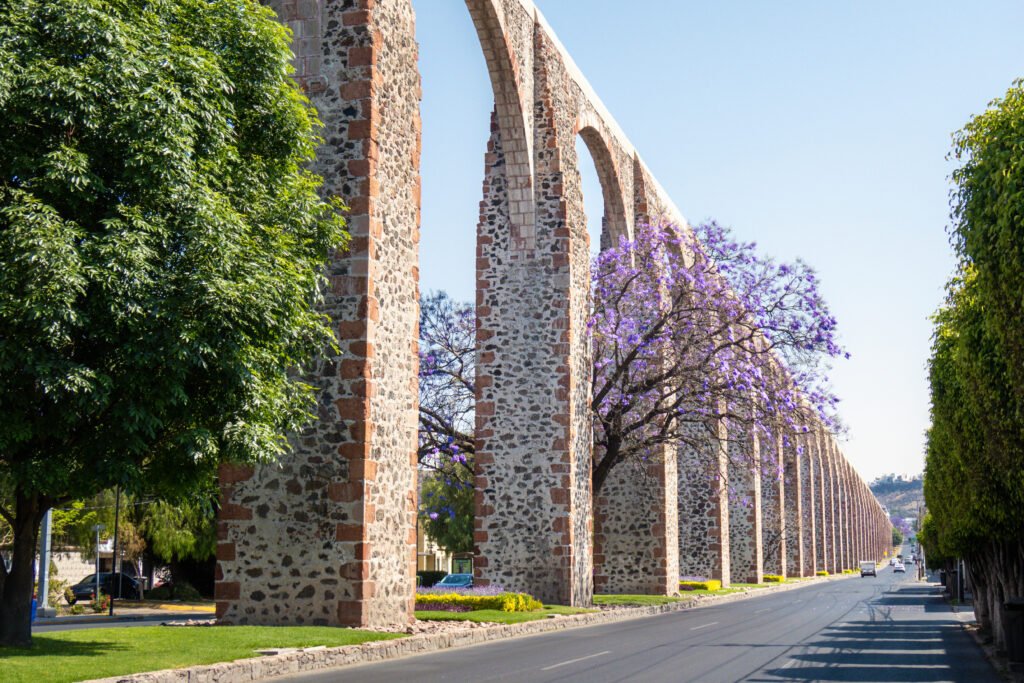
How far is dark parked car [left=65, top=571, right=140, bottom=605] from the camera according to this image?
4253 cm

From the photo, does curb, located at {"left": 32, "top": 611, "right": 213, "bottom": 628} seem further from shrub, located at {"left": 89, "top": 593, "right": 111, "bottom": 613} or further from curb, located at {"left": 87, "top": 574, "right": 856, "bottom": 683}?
curb, located at {"left": 87, "top": 574, "right": 856, "bottom": 683}

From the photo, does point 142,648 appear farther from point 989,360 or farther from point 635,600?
point 635,600

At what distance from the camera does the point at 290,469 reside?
50.8 feet

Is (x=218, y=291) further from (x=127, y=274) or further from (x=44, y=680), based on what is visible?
(x=44, y=680)

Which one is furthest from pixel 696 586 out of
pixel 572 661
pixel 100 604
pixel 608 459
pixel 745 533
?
pixel 572 661

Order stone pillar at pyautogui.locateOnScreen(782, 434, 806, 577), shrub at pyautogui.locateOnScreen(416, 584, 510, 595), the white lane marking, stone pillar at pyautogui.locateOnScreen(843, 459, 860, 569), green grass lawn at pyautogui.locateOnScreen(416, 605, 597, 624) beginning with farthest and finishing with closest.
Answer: stone pillar at pyautogui.locateOnScreen(843, 459, 860, 569), stone pillar at pyautogui.locateOnScreen(782, 434, 806, 577), shrub at pyautogui.locateOnScreen(416, 584, 510, 595), green grass lawn at pyautogui.locateOnScreen(416, 605, 597, 624), the white lane marking

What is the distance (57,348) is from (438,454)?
62.2ft

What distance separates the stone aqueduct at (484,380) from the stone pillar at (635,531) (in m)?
0.06

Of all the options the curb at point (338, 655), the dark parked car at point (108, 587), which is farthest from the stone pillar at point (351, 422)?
the dark parked car at point (108, 587)

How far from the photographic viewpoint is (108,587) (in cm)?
4438

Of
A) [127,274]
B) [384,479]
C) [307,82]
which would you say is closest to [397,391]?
[384,479]

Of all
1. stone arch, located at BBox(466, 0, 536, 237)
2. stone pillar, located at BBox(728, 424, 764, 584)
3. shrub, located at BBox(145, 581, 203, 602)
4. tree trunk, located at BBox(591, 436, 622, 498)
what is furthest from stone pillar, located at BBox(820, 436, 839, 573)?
stone arch, located at BBox(466, 0, 536, 237)

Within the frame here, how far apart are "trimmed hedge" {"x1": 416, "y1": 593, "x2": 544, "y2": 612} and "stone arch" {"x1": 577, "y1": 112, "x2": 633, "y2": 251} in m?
12.9

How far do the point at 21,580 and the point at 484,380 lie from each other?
1424 centimetres
